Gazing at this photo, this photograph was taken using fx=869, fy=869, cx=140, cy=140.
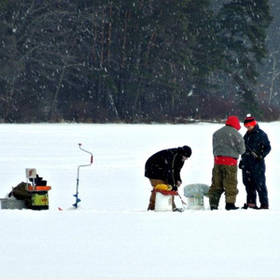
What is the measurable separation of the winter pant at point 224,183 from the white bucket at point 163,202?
0.72m

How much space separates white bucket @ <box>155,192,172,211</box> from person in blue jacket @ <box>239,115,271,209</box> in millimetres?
1210

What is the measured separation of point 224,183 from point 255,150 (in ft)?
2.20

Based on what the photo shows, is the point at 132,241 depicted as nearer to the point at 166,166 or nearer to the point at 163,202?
the point at 163,202

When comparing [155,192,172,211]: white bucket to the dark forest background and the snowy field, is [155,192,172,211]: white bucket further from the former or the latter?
the dark forest background

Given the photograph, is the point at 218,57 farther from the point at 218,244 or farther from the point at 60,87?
the point at 218,244

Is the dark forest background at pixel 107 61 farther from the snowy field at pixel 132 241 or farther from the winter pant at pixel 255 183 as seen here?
the winter pant at pixel 255 183

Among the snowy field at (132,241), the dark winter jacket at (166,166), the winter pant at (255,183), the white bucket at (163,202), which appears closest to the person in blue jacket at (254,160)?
the winter pant at (255,183)

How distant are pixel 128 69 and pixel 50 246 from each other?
150 ft

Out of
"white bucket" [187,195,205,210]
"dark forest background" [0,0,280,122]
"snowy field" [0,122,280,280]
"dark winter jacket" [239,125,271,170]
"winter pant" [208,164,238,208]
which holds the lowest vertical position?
"snowy field" [0,122,280,280]

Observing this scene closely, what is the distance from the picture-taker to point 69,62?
51.6 m

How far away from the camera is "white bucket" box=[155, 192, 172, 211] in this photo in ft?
37.4

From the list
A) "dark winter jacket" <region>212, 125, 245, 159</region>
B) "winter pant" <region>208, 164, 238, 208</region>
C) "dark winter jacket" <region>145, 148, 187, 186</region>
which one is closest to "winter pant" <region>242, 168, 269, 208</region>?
"winter pant" <region>208, 164, 238, 208</region>

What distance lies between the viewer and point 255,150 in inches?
468

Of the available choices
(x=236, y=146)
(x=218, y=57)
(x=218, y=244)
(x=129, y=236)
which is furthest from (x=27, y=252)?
(x=218, y=57)
